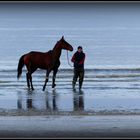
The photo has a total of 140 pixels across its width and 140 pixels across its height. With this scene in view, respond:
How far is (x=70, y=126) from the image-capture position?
17234 mm

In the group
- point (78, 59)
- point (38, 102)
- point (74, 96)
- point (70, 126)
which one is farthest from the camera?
point (78, 59)

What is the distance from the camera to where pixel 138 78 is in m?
32.2

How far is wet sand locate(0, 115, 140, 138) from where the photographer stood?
16.1 m

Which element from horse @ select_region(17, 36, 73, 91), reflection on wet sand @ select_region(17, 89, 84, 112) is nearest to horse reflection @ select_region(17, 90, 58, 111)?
reflection on wet sand @ select_region(17, 89, 84, 112)

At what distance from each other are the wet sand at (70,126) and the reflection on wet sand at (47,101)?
2.70 metres

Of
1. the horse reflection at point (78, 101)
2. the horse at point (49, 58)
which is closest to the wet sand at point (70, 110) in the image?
the horse reflection at point (78, 101)

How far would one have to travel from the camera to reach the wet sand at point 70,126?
1614 centimetres

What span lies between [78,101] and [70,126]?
6310 millimetres

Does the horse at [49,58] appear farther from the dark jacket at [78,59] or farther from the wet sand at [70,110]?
the wet sand at [70,110]

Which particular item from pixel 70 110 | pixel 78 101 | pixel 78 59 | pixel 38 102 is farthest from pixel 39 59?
pixel 70 110

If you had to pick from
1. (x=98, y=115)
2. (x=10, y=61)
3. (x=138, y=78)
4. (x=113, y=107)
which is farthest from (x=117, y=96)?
(x=10, y=61)

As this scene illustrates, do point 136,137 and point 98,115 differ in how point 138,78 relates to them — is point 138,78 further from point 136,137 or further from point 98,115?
point 136,137

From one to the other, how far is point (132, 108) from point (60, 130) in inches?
215

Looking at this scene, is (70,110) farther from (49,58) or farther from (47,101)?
(49,58)
